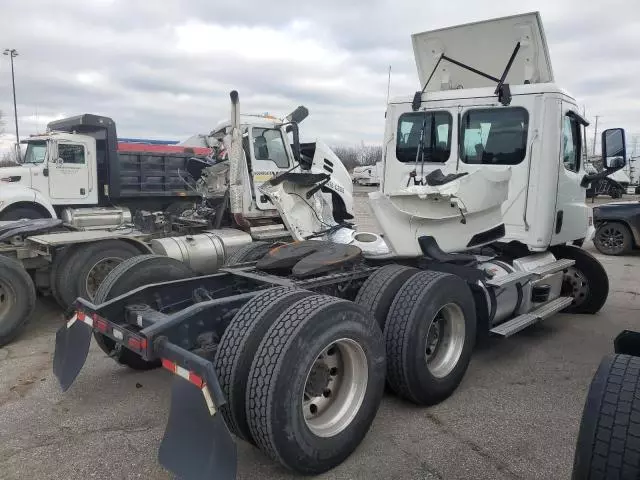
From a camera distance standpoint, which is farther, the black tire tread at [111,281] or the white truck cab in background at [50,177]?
the white truck cab in background at [50,177]

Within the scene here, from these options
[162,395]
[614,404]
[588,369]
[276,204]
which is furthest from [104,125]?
[614,404]

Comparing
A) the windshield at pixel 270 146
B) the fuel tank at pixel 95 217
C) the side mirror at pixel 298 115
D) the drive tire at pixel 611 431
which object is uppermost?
the side mirror at pixel 298 115

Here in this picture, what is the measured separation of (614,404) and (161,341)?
2.31m

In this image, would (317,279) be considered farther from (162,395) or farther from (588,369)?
(588,369)

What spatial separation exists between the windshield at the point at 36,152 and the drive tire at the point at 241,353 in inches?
410

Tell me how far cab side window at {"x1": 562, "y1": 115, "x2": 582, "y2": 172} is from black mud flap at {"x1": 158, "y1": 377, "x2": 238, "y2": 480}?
4.66m

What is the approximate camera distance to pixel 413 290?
4008 mm

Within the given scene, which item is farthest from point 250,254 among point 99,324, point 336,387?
point 336,387

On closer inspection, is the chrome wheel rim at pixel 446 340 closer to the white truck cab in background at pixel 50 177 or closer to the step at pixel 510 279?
the step at pixel 510 279

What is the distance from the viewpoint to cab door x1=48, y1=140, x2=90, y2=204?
38.0ft

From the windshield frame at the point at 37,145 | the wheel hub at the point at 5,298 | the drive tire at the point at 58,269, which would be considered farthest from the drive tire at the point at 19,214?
the wheel hub at the point at 5,298

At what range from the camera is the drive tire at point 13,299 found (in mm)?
Answer: 5488

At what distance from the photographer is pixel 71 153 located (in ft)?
38.4

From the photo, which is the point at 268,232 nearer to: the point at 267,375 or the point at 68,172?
the point at 68,172
